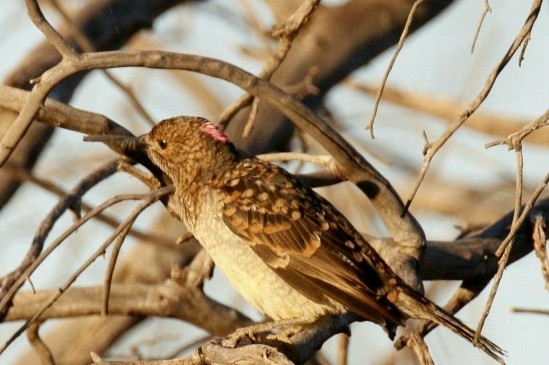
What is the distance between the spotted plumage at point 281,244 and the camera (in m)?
5.82

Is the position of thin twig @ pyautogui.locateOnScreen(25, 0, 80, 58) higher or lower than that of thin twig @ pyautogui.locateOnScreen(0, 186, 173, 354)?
higher

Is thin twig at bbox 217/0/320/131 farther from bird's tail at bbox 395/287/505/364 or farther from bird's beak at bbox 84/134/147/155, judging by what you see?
bird's tail at bbox 395/287/505/364

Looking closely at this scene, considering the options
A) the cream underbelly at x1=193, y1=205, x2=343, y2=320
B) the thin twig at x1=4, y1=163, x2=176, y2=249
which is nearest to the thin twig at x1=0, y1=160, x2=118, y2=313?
the thin twig at x1=4, y1=163, x2=176, y2=249

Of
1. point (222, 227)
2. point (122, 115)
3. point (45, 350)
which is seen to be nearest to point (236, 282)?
point (222, 227)

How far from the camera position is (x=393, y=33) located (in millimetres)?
9836

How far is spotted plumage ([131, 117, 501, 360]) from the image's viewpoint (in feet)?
19.1

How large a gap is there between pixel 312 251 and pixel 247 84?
891mm

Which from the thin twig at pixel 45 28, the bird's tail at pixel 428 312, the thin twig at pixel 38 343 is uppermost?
the thin twig at pixel 45 28

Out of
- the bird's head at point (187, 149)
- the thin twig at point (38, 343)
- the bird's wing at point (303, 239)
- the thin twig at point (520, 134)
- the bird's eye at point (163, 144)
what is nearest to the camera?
the thin twig at point (520, 134)

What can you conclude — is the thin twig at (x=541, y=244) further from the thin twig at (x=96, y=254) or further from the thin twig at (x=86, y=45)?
the thin twig at (x=86, y=45)

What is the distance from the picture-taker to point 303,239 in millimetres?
6062

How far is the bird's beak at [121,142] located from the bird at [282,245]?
57mm

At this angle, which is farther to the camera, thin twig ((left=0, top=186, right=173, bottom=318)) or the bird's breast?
the bird's breast

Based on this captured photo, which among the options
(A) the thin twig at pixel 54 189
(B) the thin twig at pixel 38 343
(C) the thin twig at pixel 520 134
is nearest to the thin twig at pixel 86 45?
(A) the thin twig at pixel 54 189
